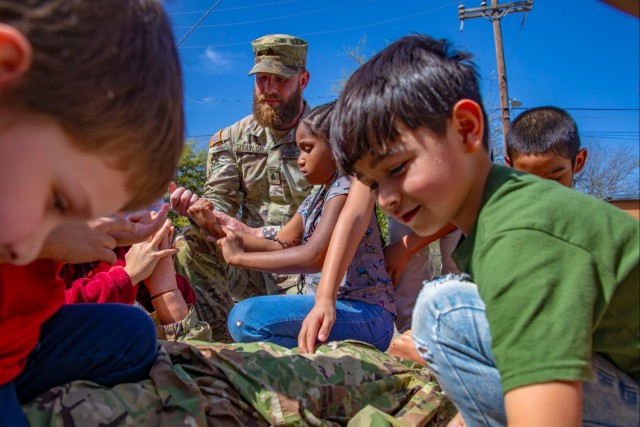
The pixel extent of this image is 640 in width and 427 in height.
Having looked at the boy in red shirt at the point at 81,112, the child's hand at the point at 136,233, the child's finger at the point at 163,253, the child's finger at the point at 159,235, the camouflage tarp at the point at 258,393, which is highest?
the boy in red shirt at the point at 81,112

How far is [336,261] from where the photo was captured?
2.43 metres

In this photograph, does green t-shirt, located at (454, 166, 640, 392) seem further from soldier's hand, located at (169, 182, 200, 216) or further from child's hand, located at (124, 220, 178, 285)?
soldier's hand, located at (169, 182, 200, 216)

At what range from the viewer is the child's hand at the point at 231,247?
116 inches

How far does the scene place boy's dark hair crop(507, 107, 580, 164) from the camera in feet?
10.8

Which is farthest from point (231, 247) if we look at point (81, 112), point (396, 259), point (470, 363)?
point (81, 112)

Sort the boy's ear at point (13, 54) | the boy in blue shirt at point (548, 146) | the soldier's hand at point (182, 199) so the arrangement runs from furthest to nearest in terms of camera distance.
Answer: the soldier's hand at point (182, 199)
the boy in blue shirt at point (548, 146)
the boy's ear at point (13, 54)

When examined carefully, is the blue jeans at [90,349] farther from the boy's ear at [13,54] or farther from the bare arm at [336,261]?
the boy's ear at [13,54]

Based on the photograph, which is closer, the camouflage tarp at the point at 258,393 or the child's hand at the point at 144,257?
the camouflage tarp at the point at 258,393

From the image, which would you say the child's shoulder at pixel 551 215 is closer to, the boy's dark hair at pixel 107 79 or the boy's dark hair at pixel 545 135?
the boy's dark hair at pixel 107 79

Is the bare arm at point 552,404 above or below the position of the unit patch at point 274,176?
below

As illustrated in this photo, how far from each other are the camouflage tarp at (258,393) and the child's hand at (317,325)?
0.17 ft

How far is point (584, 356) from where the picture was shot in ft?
3.57

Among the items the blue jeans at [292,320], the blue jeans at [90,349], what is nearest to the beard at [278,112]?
the blue jeans at [292,320]

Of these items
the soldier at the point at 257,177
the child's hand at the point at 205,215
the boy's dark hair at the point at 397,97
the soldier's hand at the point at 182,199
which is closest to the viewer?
the boy's dark hair at the point at 397,97
